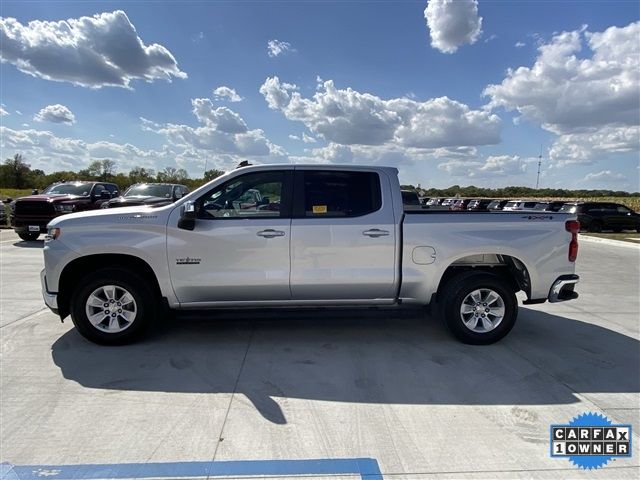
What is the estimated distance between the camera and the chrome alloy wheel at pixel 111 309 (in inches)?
179

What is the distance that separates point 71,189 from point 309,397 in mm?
14925

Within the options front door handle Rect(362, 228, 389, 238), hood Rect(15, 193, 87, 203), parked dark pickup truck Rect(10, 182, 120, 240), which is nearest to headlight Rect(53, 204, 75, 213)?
parked dark pickup truck Rect(10, 182, 120, 240)

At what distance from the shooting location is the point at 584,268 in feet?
34.4

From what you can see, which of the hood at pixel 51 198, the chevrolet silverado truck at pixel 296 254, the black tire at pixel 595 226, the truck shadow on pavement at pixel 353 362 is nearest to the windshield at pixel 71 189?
the hood at pixel 51 198

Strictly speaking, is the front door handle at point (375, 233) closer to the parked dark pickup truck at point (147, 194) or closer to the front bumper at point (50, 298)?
the front bumper at point (50, 298)

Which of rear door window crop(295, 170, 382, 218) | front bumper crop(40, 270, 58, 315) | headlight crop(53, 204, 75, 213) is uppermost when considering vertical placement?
rear door window crop(295, 170, 382, 218)

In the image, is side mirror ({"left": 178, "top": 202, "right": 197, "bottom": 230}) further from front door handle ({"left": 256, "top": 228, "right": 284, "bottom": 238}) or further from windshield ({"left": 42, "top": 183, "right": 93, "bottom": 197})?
windshield ({"left": 42, "top": 183, "right": 93, "bottom": 197})

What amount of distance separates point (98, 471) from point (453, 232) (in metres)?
3.82

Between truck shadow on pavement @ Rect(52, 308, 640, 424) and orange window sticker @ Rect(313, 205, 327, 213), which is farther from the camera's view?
orange window sticker @ Rect(313, 205, 327, 213)

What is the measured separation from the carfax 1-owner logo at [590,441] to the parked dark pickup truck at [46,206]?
14.3 meters

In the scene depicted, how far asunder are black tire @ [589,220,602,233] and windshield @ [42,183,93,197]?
24.0m

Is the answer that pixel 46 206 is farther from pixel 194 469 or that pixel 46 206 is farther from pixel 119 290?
pixel 194 469

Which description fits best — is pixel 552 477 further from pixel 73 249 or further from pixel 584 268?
pixel 584 268

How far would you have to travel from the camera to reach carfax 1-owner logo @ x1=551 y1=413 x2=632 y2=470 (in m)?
2.90
